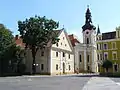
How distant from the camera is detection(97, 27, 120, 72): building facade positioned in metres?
78.9

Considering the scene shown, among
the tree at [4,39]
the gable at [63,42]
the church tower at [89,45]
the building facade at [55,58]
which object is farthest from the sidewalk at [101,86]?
the church tower at [89,45]

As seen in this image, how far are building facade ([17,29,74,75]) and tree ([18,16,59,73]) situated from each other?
5471mm

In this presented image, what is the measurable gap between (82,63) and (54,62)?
2461 cm

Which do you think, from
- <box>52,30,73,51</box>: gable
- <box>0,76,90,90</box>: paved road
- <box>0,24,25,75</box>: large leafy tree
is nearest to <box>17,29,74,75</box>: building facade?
<box>52,30,73,51</box>: gable

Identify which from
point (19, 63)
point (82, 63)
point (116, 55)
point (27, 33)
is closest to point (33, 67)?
point (19, 63)

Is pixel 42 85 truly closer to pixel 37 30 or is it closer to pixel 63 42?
pixel 37 30

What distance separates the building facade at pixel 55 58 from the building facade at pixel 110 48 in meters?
8.60

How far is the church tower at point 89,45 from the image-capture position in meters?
98.0

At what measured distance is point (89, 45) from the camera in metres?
99.9

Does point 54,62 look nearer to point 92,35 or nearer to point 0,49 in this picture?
point 0,49

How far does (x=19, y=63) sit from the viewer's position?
74.6 metres

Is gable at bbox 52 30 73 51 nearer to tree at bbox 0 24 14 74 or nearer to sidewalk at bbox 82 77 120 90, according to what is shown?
tree at bbox 0 24 14 74

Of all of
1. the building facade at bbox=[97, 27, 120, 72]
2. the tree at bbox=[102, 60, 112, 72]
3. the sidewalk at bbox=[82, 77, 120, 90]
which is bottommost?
the sidewalk at bbox=[82, 77, 120, 90]

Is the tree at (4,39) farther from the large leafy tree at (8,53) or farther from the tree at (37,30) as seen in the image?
the tree at (37,30)
